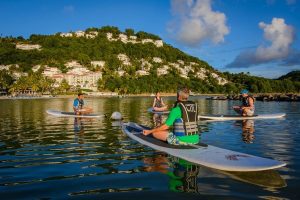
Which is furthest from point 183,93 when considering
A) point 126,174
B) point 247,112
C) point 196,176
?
point 247,112

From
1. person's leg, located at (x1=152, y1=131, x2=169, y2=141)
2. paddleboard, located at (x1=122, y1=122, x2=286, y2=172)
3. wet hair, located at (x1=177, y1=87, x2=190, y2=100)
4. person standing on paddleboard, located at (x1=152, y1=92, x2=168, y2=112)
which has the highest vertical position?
wet hair, located at (x1=177, y1=87, x2=190, y2=100)

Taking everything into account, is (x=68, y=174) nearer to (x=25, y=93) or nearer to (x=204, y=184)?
(x=204, y=184)

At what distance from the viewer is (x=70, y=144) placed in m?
16.3

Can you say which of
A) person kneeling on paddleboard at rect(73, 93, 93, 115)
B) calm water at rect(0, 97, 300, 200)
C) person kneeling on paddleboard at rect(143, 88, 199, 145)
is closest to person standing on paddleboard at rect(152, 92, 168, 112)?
person kneeling on paddleboard at rect(73, 93, 93, 115)

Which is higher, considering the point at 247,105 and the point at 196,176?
the point at 247,105

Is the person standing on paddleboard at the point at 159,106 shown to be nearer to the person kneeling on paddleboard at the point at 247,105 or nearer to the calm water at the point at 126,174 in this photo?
the person kneeling on paddleboard at the point at 247,105

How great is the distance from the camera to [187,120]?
11680mm

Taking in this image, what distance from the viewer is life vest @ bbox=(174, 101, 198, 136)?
38.1 ft

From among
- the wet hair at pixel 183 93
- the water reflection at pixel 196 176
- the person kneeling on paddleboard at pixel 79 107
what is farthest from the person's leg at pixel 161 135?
the person kneeling on paddleboard at pixel 79 107

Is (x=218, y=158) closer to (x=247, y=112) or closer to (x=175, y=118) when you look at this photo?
(x=175, y=118)

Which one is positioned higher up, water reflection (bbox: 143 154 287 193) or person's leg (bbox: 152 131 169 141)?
person's leg (bbox: 152 131 169 141)

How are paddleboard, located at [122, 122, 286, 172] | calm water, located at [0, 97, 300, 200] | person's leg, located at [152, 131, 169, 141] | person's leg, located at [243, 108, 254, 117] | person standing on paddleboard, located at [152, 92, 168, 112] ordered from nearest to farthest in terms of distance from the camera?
calm water, located at [0, 97, 300, 200]
paddleboard, located at [122, 122, 286, 172]
person's leg, located at [152, 131, 169, 141]
person's leg, located at [243, 108, 254, 117]
person standing on paddleboard, located at [152, 92, 168, 112]

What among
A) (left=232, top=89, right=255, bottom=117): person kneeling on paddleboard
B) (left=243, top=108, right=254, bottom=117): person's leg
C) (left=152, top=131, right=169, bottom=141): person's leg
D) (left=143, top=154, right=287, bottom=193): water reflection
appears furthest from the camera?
(left=243, top=108, right=254, bottom=117): person's leg

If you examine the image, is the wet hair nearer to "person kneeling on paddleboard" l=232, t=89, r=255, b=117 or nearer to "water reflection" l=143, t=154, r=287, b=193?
"water reflection" l=143, t=154, r=287, b=193
